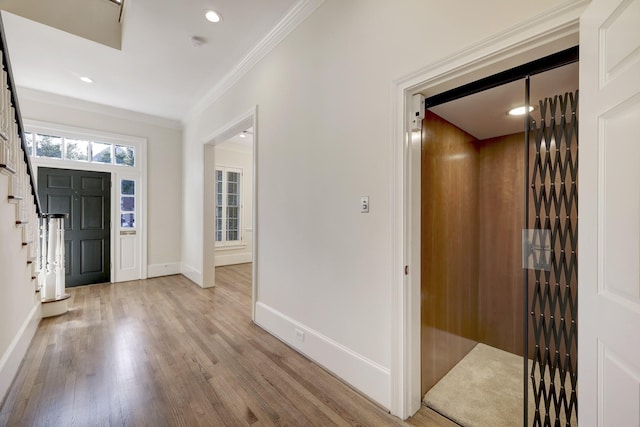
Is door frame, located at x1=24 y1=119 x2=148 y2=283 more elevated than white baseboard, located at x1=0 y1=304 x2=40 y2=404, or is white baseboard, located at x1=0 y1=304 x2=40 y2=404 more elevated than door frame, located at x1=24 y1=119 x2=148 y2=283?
door frame, located at x1=24 y1=119 x2=148 y2=283

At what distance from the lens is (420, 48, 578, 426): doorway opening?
1.40 m

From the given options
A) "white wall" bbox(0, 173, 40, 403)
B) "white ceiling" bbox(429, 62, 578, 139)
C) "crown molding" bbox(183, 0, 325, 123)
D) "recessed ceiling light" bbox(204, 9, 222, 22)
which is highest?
"recessed ceiling light" bbox(204, 9, 222, 22)

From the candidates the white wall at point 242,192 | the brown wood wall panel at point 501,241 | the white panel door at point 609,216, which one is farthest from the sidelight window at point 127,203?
the white panel door at point 609,216

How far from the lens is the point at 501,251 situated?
2.63m

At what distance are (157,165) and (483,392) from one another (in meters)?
5.93

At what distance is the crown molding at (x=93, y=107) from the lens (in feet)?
13.7

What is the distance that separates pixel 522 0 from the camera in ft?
4.06

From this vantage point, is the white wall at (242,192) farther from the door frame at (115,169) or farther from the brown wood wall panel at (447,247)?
the brown wood wall panel at (447,247)

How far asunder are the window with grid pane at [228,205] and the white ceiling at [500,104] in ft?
17.8

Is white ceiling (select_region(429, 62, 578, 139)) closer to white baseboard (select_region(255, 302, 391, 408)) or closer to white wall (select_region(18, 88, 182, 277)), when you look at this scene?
white baseboard (select_region(255, 302, 391, 408))

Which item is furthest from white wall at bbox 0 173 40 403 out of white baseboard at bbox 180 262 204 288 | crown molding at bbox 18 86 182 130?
crown molding at bbox 18 86 182 130

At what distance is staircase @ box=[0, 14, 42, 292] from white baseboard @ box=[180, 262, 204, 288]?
194 centimetres

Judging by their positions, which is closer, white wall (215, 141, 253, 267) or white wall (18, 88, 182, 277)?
white wall (18, 88, 182, 277)

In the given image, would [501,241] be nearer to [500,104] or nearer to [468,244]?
[468,244]
